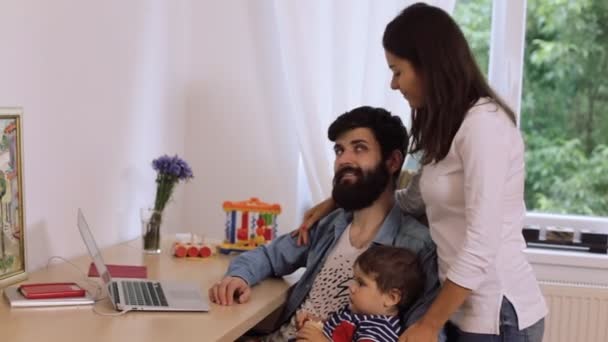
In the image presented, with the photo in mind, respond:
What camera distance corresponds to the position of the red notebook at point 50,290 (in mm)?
1784

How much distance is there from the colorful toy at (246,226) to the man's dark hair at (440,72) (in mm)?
806

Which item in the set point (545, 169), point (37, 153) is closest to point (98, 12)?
point (37, 153)

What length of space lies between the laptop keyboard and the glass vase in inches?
16.0

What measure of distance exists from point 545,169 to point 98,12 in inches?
66.8

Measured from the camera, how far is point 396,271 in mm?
1841

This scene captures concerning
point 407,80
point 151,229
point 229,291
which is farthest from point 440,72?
point 151,229

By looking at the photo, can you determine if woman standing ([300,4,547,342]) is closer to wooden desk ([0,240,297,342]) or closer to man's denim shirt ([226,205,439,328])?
man's denim shirt ([226,205,439,328])

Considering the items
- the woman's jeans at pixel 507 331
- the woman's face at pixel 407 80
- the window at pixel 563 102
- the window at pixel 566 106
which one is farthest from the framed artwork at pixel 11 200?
the window at pixel 566 106

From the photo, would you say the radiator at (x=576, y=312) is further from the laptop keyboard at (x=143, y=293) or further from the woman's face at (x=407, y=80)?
the laptop keyboard at (x=143, y=293)

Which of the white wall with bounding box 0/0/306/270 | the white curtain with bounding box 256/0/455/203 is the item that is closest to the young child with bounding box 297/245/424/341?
the white wall with bounding box 0/0/306/270

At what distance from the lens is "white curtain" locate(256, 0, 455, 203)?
8.95 feet

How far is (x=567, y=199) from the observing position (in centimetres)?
298

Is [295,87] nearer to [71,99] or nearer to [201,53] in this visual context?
[201,53]

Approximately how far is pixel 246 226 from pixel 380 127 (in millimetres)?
573
